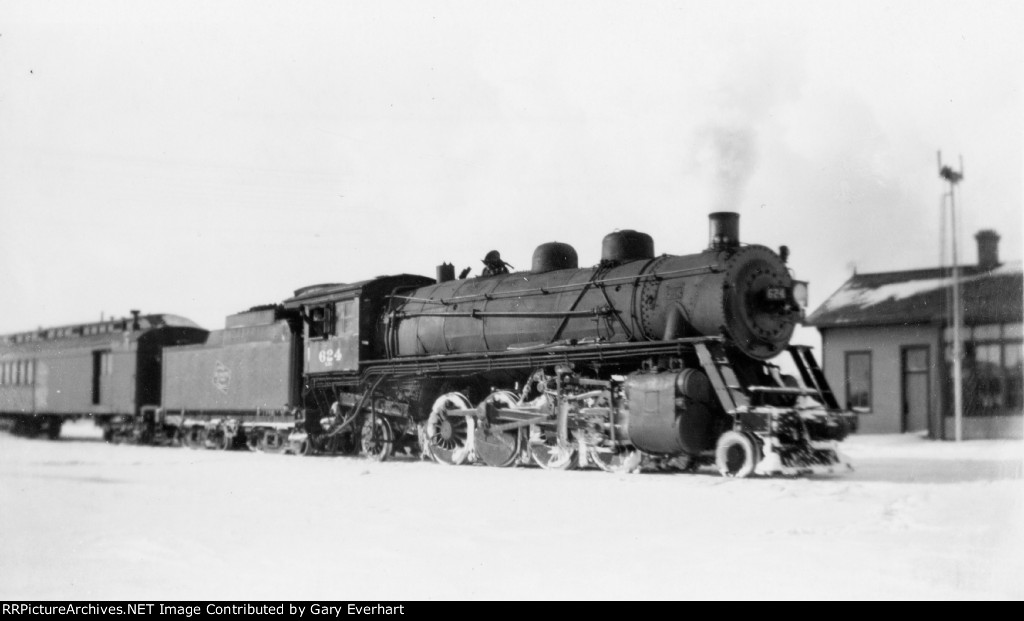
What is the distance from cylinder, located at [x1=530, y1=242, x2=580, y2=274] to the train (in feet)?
0.12

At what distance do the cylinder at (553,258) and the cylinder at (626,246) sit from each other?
38.3 inches

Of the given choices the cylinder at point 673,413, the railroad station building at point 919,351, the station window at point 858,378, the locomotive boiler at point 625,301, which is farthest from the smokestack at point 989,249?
the station window at point 858,378

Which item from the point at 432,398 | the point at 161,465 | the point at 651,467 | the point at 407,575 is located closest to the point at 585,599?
the point at 407,575

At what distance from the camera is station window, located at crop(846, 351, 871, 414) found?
23312 millimetres

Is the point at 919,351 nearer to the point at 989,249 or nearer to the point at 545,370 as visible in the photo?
the point at 545,370

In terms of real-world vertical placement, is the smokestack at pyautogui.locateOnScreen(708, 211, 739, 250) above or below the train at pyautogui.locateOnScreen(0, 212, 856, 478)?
above

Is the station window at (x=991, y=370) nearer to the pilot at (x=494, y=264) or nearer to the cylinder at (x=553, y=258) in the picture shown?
the cylinder at (x=553, y=258)

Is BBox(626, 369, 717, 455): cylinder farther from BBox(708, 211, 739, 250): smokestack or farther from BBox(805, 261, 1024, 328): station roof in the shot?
BBox(805, 261, 1024, 328): station roof

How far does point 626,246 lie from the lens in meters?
14.1

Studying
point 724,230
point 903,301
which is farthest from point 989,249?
point 903,301

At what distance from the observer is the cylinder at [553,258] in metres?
15.1

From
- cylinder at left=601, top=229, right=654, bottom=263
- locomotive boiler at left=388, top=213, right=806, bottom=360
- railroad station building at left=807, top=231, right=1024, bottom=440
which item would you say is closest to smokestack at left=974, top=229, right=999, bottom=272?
locomotive boiler at left=388, top=213, right=806, bottom=360

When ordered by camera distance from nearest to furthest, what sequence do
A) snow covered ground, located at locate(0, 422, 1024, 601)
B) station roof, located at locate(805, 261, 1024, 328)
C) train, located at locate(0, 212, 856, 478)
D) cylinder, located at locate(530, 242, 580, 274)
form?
1. snow covered ground, located at locate(0, 422, 1024, 601)
2. train, located at locate(0, 212, 856, 478)
3. cylinder, located at locate(530, 242, 580, 274)
4. station roof, located at locate(805, 261, 1024, 328)
